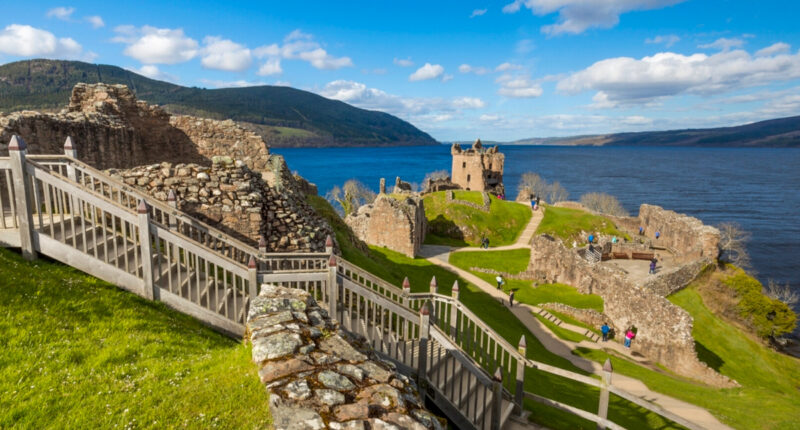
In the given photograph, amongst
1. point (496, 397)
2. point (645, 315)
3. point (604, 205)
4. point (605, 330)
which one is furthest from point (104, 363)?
point (604, 205)

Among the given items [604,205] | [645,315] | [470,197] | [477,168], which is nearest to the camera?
[645,315]

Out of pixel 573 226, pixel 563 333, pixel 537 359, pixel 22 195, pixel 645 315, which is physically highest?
pixel 22 195

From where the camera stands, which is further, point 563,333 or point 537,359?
point 563,333

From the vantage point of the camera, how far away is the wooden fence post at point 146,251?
8.84 meters

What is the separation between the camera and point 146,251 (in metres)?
8.85

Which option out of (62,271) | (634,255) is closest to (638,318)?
(634,255)

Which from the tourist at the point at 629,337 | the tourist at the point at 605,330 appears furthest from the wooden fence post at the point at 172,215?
the tourist at the point at 629,337

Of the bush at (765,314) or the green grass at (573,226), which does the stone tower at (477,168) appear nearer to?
the green grass at (573,226)

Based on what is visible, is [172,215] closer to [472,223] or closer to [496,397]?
[496,397]

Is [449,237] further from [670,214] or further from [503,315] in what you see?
[670,214]

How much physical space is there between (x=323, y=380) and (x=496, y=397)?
305 inches

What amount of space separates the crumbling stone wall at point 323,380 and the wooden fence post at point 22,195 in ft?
20.4

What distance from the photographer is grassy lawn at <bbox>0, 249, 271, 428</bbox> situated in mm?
4816

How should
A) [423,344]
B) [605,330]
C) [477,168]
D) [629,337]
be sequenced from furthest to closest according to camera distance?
[477,168]
[605,330]
[629,337]
[423,344]
